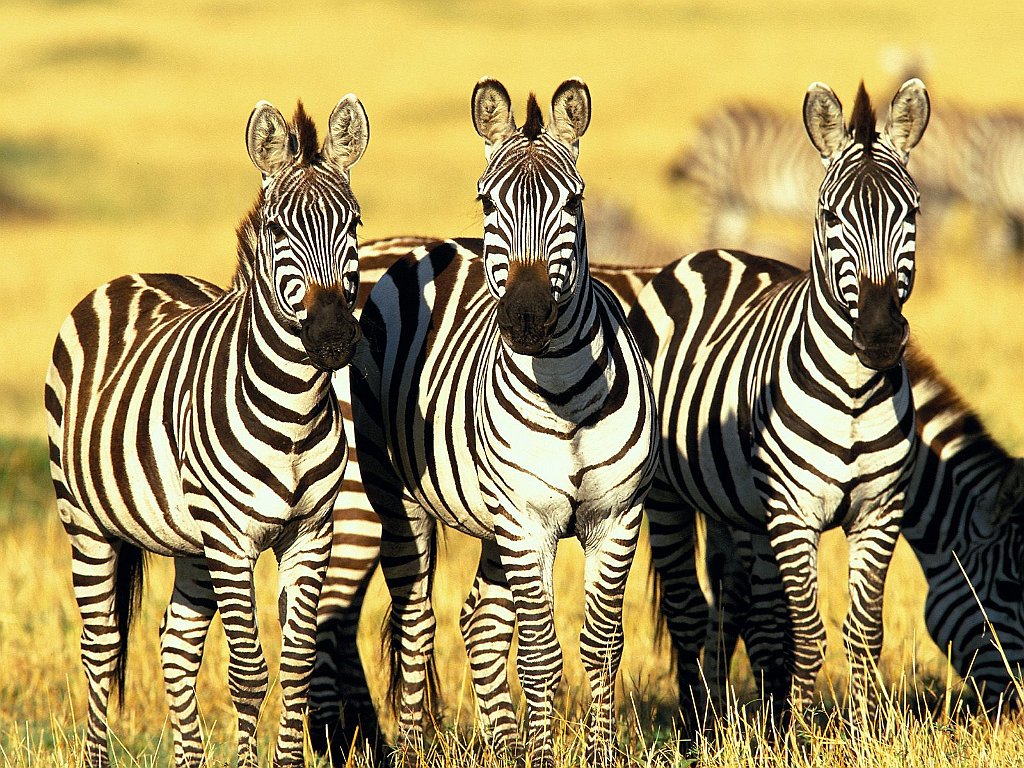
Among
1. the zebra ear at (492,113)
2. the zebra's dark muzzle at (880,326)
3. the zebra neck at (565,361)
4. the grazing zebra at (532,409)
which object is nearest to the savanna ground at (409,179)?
the grazing zebra at (532,409)

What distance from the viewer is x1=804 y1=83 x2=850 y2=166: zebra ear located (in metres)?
5.31

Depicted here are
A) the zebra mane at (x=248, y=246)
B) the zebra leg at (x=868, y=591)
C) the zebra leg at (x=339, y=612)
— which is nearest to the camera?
the zebra mane at (x=248, y=246)

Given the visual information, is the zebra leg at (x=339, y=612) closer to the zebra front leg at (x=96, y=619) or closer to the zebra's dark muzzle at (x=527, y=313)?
the zebra front leg at (x=96, y=619)

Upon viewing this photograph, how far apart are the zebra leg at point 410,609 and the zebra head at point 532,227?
1740 mm

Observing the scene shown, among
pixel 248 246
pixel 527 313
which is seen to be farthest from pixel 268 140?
pixel 527 313

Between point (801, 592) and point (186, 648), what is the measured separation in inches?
106

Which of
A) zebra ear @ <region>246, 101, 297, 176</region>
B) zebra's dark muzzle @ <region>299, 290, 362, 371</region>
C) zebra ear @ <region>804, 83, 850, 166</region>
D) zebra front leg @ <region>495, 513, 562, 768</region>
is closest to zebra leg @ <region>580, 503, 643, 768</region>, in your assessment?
zebra front leg @ <region>495, 513, 562, 768</region>

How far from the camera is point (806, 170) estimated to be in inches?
878

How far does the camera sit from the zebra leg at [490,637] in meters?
6.05

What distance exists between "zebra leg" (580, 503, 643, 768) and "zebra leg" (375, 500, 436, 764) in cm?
126

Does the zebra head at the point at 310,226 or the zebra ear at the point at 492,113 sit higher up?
the zebra ear at the point at 492,113

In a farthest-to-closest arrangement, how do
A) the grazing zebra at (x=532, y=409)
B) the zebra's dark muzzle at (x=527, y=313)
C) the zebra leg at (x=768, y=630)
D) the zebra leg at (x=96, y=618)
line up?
the zebra leg at (x=768, y=630) < the zebra leg at (x=96, y=618) < the grazing zebra at (x=532, y=409) < the zebra's dark muzzle at (x=527, y=313)

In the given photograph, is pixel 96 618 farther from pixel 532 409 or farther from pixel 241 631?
pixel 532 409

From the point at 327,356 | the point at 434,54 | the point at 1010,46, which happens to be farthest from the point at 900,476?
the point at 434,54
